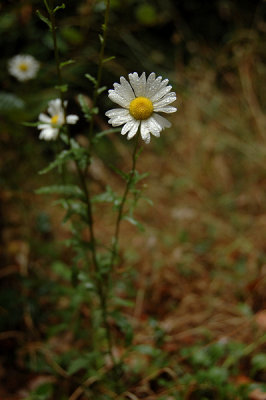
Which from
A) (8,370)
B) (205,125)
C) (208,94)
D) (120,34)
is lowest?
(8,370)

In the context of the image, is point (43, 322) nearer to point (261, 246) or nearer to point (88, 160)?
point (88, 160)

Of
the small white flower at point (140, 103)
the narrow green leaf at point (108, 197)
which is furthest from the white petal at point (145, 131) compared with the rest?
the narrow green leaf at point (108, 197)

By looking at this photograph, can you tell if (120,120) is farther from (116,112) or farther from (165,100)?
(165,100)

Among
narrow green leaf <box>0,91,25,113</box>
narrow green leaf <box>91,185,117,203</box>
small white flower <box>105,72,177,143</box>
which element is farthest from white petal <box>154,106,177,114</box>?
narrow green leaf <box>0,91,25,113</box>

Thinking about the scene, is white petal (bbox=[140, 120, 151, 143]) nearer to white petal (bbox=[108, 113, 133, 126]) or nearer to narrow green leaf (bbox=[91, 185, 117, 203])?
white petal (bbox=[108, 113, 133, 126])

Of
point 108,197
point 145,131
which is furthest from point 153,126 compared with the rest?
point 108,197

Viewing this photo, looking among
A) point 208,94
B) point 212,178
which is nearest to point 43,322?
point 212,178
